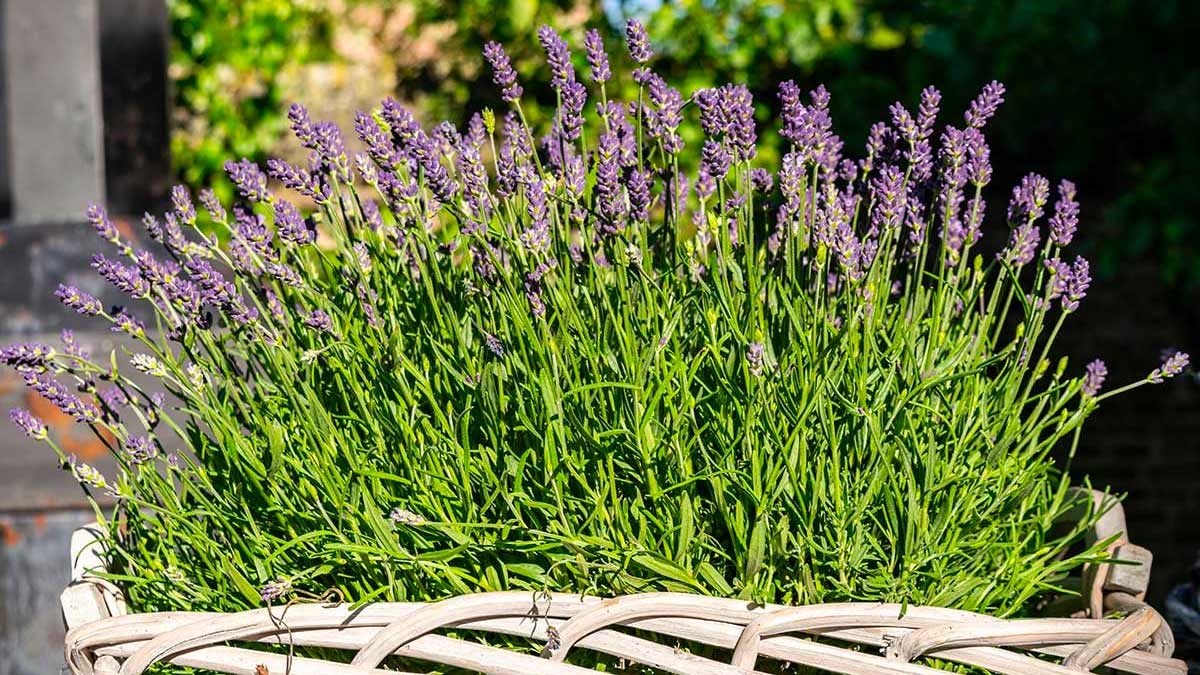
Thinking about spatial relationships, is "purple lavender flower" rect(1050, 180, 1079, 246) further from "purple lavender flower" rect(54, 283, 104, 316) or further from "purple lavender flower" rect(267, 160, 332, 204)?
"purple lavender flower" rect(54, 283, 104, 316)

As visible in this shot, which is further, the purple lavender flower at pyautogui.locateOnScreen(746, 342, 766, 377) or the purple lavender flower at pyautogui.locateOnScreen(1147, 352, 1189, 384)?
the purple lavender flower at pyautogui.locateOnScreen(1147, 352, 1189, 384)

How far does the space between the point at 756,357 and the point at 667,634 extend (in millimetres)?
290

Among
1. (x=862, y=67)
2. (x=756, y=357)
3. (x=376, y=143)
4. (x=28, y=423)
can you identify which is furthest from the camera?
(x=862, y=67)

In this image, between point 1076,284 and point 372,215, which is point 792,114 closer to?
point 1076,284

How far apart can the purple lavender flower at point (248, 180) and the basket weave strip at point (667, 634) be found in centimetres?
49

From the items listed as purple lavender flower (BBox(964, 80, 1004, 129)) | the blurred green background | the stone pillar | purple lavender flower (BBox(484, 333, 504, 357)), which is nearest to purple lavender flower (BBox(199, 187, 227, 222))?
purple lavender flower (BBox(484, 333, 504, 357))

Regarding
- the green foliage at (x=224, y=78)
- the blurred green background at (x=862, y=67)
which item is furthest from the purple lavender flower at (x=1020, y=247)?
the green foliage at (x=224, y=78)

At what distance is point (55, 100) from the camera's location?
112 inches

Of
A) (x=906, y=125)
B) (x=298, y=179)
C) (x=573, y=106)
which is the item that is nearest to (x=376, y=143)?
(x=298, y=179)

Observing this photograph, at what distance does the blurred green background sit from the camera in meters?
3.72

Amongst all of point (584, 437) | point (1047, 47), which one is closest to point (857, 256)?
point (584, 437)

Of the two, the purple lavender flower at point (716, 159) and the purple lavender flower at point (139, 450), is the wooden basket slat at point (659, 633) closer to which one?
the purple lavender flower at point (139, 450)

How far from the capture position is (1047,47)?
12.3ft

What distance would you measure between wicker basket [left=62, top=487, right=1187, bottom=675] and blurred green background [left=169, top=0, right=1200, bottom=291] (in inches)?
101
